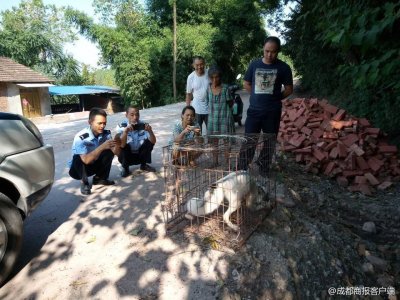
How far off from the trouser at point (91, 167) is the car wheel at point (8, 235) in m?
1.70

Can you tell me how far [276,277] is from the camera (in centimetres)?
282

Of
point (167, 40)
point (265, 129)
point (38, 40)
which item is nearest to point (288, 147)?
point (265, 129)

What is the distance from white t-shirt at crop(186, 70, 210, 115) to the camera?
519 cm

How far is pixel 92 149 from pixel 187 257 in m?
2.20

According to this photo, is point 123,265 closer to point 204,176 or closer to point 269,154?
point 204,176

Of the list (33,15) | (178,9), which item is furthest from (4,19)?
(178,9)

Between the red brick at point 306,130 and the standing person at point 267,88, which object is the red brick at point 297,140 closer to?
the red brick at point 306,130

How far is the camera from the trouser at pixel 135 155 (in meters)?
5.03

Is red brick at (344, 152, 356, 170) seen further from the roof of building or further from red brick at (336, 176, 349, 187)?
the roof of building

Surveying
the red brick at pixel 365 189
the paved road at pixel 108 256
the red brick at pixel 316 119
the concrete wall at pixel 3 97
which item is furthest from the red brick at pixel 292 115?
the concrete wall at pixel 3 97

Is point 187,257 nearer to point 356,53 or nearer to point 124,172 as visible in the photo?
point 124,172

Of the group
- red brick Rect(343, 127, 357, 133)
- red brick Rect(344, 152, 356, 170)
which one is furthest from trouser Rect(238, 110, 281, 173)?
red brick Rect(343, 127, 357, 133)

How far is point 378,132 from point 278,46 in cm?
308

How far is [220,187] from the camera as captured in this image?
3105mm
